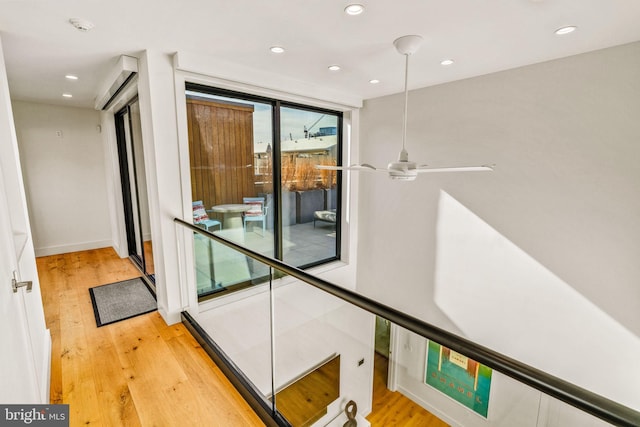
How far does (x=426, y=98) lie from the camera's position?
3861 millimetres

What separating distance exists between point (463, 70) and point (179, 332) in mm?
3835

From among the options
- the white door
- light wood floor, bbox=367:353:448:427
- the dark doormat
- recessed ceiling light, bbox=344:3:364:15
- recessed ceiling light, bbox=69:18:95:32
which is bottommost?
the dark doormat

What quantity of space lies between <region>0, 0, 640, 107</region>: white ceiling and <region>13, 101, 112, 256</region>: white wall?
1816 millimetres

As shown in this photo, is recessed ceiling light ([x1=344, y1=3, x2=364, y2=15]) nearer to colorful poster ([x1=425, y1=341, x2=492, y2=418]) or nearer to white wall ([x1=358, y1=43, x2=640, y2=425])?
colorful poster ([x1=425, y1=341, x2=492, y2=418])

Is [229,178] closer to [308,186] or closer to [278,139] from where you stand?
[278,139]

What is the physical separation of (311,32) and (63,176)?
4.85 meters

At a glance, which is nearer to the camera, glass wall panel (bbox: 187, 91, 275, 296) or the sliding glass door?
glass wall panel (bbox: 187, 91, 275, 296)

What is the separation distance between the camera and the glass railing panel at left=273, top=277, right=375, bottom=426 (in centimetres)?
164

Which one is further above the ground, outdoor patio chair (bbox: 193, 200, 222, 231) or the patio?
outdoor patio chair (bbox: 193, 200, 222, 231)

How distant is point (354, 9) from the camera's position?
1.93m

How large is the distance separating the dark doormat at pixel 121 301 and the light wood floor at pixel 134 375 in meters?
0.10

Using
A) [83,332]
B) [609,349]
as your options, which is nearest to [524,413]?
[609,349]

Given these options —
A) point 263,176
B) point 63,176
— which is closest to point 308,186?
point 263,176

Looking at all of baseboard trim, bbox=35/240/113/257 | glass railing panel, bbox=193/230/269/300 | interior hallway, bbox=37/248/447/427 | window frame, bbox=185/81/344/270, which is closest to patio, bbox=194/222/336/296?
glass railing panel, bbox=193/230/269/300
